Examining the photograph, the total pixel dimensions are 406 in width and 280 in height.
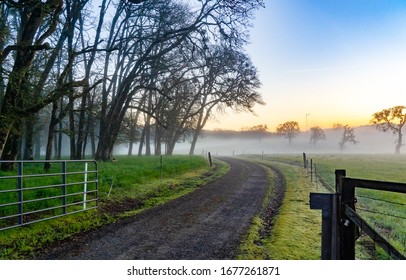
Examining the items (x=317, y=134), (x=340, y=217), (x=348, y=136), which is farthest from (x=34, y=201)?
(x=317, y=134)

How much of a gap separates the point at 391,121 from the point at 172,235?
65691 mm

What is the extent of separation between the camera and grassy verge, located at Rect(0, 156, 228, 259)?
18.1 ft

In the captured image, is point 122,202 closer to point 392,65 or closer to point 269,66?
point 269,66

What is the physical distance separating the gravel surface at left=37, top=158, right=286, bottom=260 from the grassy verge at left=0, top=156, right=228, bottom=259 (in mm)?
424

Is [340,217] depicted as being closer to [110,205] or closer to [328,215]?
[328,215]

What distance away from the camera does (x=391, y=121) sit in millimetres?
59750

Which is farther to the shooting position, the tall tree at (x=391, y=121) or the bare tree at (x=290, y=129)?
the bare tree at (x=290, y=129)

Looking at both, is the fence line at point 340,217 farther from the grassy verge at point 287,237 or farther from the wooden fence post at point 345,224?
the grassy verge at point 287,237

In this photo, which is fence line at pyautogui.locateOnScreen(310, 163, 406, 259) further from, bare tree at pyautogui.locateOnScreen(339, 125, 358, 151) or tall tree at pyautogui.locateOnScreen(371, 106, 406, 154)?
bare tree at pyautogui.locateOnScreen(339, 125, 358, 151)

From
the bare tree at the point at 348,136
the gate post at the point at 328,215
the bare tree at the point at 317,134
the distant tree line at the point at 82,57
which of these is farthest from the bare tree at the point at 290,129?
the gate post at the point at 328,215

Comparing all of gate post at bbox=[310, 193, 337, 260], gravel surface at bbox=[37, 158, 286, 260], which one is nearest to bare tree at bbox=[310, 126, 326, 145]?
gravel surface at bbox=[37, 158, 286, 260]

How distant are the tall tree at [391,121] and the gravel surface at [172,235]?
194 feet

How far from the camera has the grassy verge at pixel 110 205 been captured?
5.52 meters
